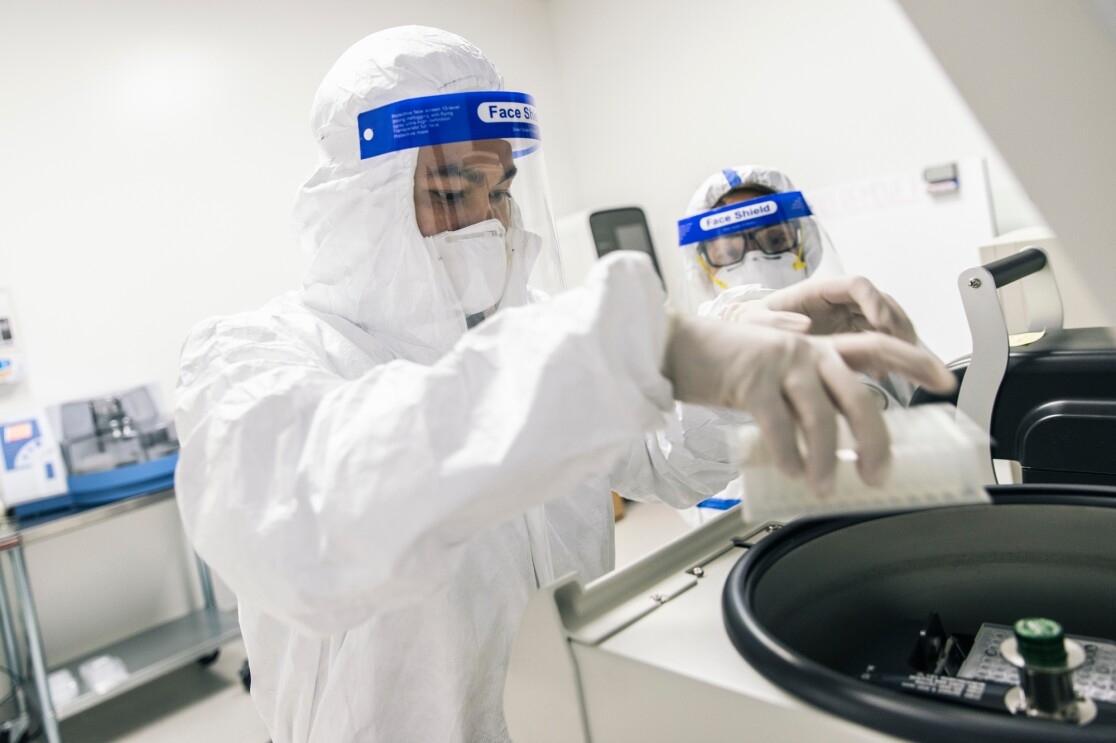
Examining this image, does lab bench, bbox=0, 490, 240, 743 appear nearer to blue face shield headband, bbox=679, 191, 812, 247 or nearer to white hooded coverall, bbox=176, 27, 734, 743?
white hooded coverall, bbox=176, 27, 734, 743

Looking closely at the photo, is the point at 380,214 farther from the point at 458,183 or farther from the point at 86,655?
the point at 86,655

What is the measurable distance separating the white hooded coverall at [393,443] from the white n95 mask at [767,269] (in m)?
1.07

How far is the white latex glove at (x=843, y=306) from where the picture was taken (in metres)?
0.84

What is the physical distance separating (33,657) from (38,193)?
63.9 inches

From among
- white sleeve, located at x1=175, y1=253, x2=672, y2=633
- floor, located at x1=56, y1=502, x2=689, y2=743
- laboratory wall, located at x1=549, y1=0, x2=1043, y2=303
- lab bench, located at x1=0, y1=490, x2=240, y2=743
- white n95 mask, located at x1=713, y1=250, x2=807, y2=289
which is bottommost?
floor, located at x1=56, y1=502, x2=689, y2=743

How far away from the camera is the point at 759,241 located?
208 cm

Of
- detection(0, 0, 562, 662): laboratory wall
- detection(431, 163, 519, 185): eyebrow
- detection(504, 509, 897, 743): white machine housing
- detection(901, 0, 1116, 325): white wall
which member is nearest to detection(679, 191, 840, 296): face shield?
detection(431, 163, 519, 185): eyebrow

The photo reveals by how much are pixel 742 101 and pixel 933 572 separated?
144 inches

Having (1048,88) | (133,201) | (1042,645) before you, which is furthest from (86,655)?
(1048,88)

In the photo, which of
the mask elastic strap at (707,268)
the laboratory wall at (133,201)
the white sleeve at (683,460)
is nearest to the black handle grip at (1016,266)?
the white sleeve at (683,460)

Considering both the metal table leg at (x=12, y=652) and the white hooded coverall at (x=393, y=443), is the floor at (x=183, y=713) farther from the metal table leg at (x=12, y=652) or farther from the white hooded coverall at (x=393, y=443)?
the white hooded coverall at (x=393, y=443)

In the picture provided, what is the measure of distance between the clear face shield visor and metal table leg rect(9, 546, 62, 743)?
2.21 metres

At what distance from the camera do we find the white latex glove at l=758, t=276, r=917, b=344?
0.84 metres

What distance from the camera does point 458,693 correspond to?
885 mm
